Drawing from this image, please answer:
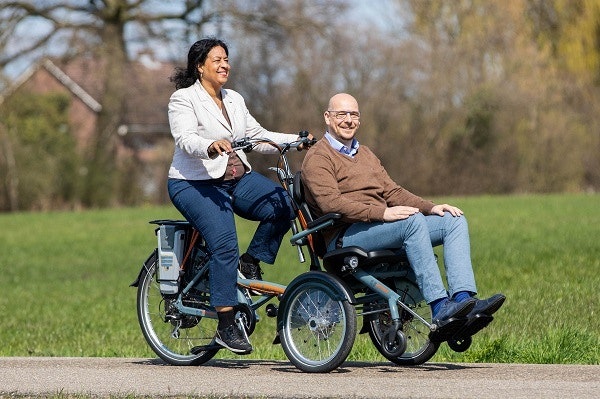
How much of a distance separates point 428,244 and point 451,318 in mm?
468

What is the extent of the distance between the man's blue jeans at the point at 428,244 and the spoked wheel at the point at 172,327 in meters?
1.34

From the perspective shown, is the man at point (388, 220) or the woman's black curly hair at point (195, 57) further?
the woman's black curly hair at point (195, 57)

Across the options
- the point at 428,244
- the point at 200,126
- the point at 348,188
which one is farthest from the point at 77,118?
the point at 428,244

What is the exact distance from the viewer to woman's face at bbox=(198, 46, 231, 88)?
7953mm

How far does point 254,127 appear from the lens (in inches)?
324

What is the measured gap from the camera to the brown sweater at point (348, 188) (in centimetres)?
730

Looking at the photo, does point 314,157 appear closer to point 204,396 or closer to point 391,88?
point 204,396

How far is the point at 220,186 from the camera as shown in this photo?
8.02 m

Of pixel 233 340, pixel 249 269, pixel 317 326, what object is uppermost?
pixel 249 269

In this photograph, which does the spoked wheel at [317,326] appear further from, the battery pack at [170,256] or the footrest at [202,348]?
the battery pack at [170,256]

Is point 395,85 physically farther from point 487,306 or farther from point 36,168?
point 487,306

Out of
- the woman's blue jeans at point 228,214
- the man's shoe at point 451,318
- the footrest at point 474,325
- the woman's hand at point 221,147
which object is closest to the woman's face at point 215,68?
the woman's blue jeans at point 228,214

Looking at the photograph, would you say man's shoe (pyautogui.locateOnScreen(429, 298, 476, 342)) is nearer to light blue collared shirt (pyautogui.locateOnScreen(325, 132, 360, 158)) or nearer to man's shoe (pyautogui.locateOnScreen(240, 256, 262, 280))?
light blue collared shirt (pyautogui.locateOnScreen(325, 132, 360, 158))

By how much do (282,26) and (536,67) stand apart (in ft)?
33.1
